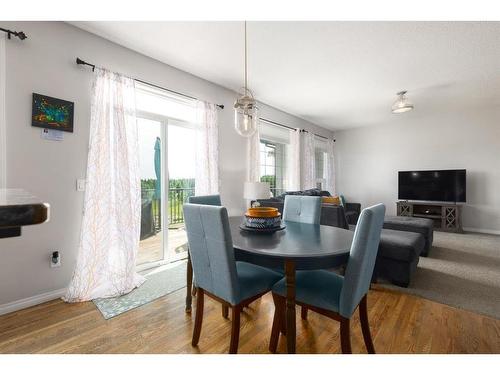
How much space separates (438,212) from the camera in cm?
516

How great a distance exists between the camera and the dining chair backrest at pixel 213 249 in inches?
53.0

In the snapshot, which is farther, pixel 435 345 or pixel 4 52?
pixel 4 52

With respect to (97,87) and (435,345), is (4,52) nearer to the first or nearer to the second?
(97,87)

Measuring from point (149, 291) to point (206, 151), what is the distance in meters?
1.82

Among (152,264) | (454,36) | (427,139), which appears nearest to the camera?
(454,36)

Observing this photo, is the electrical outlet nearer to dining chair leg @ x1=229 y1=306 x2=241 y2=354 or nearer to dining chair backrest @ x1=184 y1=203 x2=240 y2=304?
dining chair backrest @ x1=184 y1=203 x2=240 y2=304

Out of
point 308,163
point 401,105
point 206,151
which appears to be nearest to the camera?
point 206,151

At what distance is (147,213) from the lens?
312 centimetres

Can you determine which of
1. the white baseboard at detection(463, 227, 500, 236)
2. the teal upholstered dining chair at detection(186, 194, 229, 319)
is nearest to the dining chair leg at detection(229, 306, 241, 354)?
the teal upholstered dining chair at detection(186, 194, 229, 319)

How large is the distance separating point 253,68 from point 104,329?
310 cm

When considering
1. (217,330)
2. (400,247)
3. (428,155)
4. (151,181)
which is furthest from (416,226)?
(151,181)

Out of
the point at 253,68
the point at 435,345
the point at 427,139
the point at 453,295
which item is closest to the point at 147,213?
the point at 253,68

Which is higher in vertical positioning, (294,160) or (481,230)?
(294,160)

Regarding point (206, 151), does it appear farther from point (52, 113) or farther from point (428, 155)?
point (428, 155)
